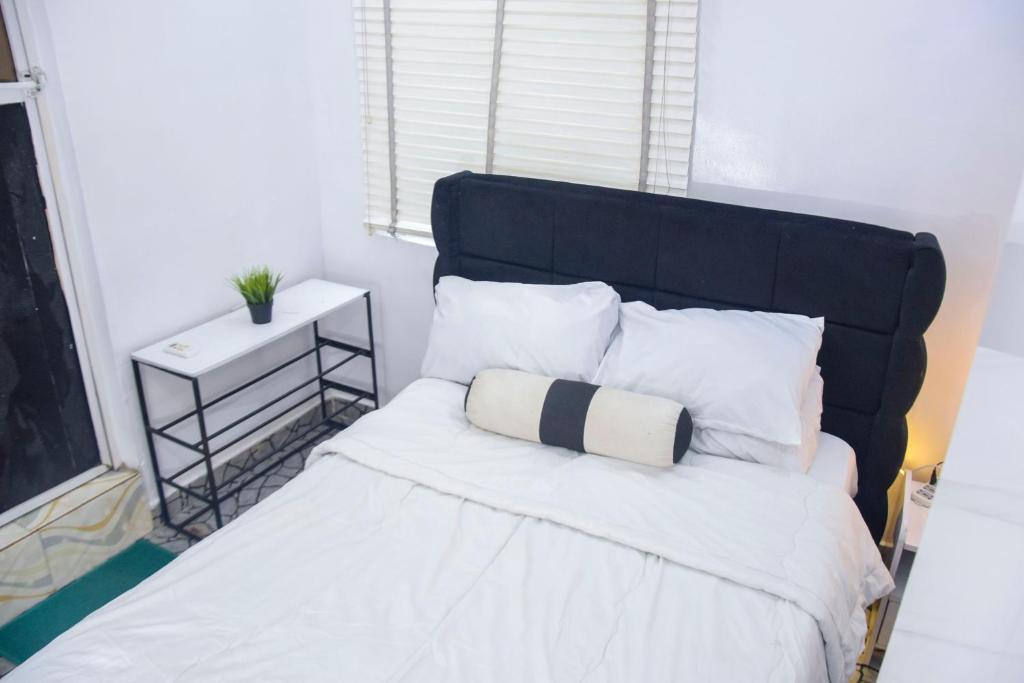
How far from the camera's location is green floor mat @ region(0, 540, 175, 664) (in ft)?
7.66

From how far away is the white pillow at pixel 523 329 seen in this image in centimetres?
245

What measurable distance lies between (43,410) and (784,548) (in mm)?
2354

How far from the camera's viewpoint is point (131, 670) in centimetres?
157

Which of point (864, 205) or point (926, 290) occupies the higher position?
point (864, 205)

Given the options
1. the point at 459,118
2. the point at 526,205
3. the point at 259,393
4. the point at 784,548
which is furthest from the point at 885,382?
the point at 259,393

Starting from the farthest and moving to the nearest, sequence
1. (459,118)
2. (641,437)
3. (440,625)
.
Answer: (459,118), (641,437), (440,625)

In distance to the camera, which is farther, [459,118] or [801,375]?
[459,118]

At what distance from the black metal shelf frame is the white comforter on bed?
0.67 m

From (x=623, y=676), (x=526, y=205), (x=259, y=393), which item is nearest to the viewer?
(x=623, y=676)

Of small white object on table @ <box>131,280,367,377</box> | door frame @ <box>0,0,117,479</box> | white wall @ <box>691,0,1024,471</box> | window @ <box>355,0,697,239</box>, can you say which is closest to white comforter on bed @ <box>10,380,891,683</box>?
small white object on table @ <box>131,280,367,377</box>

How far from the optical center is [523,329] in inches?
98.5

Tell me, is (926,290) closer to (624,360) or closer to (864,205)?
(864,205)

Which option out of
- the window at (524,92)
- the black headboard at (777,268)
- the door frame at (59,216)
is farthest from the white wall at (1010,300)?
the door frame at (59,216)

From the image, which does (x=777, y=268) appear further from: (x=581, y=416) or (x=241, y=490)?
(x=241, y=490)
